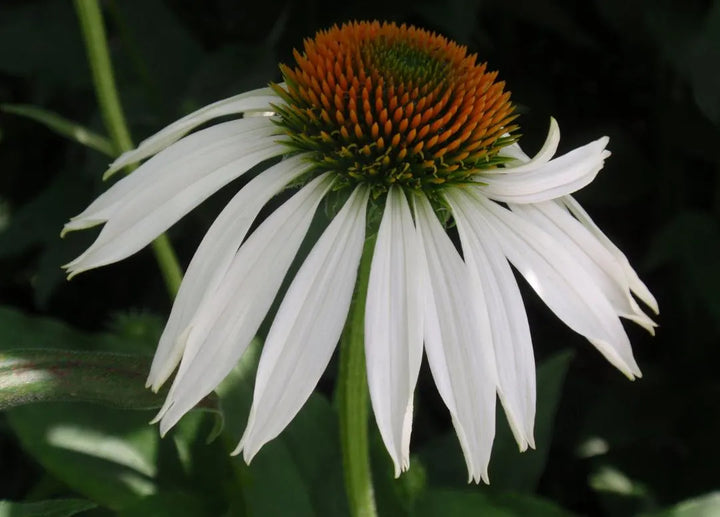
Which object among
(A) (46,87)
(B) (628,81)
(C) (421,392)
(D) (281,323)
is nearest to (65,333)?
(D) (281,323)

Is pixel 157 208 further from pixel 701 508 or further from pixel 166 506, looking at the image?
pixel 701 508

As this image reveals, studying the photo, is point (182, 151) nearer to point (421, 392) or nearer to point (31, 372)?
point (31, 372)

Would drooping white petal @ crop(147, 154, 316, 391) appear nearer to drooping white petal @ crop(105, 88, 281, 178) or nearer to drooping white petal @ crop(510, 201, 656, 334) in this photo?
drooping white petal @ crop(105, 88, 281, 178)

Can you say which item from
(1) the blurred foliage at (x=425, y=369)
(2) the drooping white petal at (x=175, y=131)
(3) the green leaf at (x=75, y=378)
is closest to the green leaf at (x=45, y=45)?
(1) the blurred foliage at (x=425, y=369)

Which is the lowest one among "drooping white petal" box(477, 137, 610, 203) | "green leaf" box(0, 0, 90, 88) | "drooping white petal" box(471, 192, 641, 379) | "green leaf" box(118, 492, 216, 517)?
"green leaf" box(118, 492, 216, 517)

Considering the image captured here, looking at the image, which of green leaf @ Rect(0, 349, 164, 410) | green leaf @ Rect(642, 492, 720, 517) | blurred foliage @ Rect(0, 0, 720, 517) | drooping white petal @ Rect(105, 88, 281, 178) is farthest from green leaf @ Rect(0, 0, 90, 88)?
green leaf @ Rect(642, 492, 720, 517)

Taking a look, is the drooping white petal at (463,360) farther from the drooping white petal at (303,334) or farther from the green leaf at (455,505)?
the green leaf at (455,505)

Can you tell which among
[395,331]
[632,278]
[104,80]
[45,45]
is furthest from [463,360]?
[45,45]
